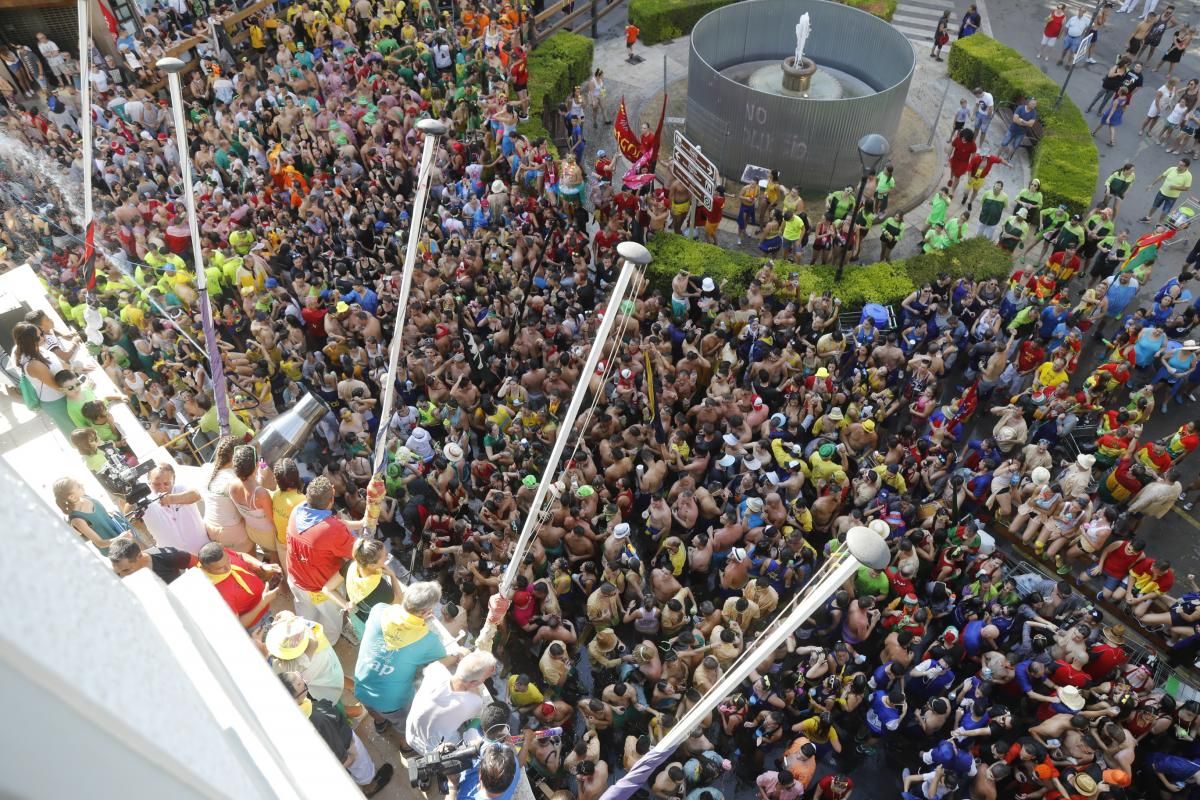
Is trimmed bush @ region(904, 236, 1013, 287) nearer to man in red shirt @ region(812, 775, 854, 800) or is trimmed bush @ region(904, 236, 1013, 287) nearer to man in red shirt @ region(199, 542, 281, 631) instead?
man in red shirt @ region(812, 775, 854, 800)

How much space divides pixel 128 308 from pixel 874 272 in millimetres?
13524

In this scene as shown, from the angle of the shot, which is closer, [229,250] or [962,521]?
[962,521]

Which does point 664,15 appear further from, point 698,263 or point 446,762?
point 446,762

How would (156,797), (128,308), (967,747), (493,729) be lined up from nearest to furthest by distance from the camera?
(156,797) < (493,729) < (967,747) < (128,308)

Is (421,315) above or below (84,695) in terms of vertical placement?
below

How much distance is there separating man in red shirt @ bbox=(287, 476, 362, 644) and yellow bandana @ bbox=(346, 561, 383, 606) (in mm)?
251

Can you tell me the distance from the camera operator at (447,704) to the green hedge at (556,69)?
54.3 feet

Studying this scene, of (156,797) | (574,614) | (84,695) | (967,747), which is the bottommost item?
(574,614)

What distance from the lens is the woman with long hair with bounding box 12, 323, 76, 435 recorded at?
29.2 ft

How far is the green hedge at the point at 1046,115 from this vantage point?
1858 cm

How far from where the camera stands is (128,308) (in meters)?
14.7

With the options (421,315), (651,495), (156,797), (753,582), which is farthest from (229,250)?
(156,797)

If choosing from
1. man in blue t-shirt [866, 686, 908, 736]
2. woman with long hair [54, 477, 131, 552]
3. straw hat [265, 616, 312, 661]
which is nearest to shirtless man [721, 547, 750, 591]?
man in blue t-shirt [866, 686, 908, 736]

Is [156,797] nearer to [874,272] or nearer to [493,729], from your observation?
[493,729]
